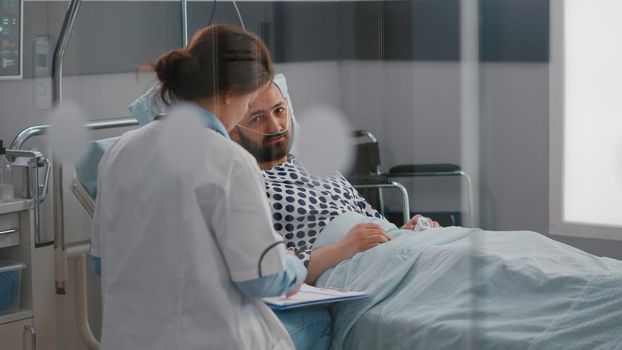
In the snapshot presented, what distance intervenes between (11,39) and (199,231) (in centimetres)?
121

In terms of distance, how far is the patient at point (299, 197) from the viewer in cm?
179

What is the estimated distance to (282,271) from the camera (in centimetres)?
171

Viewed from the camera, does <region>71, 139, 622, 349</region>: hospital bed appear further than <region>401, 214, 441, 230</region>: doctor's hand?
No

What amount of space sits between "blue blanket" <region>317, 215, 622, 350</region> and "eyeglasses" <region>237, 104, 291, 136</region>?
0.74 feet

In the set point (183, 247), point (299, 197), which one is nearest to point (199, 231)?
point (183, 247)

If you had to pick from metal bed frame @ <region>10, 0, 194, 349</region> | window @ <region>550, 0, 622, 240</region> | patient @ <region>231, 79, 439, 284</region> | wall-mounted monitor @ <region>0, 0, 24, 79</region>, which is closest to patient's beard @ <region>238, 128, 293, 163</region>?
patient @ <region>231, 79, 439, 284</region>

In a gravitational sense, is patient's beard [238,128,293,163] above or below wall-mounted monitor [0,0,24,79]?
below

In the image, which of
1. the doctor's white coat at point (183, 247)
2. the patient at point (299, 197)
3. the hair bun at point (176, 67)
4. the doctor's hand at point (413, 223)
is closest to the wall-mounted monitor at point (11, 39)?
the hair bun at point (176, 67)

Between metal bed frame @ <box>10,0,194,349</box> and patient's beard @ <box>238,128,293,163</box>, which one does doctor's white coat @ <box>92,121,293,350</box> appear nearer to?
patient's beard @ <box>238,128,293,163</box>

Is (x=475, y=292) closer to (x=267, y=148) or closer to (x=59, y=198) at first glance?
(x=267, y=148)

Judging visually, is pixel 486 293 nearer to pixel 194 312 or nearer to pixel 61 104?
pixel 194 312

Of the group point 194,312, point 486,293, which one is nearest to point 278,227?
point 194,312

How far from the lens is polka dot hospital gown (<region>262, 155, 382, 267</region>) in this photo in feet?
5.89

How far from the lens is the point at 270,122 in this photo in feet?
6.12
